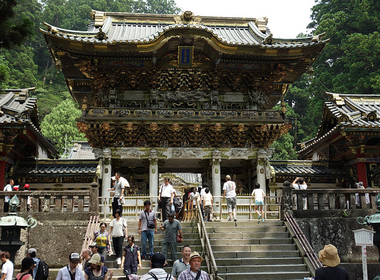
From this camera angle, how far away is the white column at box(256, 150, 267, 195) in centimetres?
1880

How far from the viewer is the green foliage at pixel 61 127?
39125mm

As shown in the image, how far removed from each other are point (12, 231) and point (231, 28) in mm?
17267

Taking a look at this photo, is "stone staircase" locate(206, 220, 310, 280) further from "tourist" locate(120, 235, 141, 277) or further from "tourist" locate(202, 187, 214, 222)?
"tourist" locate(120, 235, 141, 277)

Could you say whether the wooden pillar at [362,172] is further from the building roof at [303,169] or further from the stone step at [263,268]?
the stone step at [263,268]

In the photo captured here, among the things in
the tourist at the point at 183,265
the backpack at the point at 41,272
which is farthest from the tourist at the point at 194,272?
the backpack at the point at 41,272

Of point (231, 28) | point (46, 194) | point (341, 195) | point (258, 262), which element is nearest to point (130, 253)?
point (258, 262)

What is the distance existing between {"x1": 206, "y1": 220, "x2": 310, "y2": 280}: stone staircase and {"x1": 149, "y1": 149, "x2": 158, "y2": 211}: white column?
5.09 m

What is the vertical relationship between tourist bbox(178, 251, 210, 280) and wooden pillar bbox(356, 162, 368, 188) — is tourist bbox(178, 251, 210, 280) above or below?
below

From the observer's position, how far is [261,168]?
1897cm

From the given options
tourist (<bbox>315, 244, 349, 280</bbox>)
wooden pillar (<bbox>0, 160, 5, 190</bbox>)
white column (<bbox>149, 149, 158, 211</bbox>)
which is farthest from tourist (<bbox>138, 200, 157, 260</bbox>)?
wooden pillar (<bbox>0, 160, 5, 190</bbox>)

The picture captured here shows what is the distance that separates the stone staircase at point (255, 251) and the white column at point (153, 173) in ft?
16.7

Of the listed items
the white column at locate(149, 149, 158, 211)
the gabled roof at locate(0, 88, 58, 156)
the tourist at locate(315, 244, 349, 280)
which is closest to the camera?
the tourist at locate(315, 244, 349, 280)

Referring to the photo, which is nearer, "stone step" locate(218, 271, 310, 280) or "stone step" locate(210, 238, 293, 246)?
"stone step" locate(218, 271, 310, 280)

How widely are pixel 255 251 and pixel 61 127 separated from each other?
30953mm
